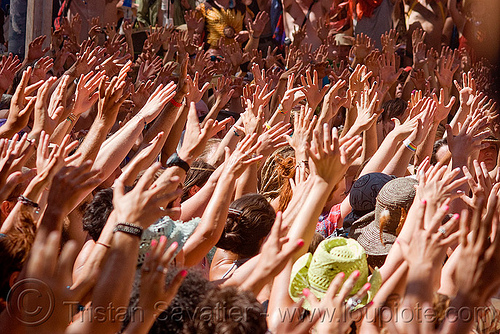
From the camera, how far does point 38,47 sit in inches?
219

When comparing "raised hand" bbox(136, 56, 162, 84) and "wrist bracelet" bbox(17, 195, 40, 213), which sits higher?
"raised hand" bbox(136, 56, 162, 84)

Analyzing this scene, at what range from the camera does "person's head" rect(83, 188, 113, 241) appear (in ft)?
7.13

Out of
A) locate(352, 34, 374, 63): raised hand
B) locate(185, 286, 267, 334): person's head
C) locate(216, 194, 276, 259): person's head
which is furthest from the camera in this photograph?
locate(352, 34, 374, 63): raised hand

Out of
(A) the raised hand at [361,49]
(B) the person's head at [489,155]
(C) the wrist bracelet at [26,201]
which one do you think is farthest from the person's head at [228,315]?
(A) the raised hand at [361,49]

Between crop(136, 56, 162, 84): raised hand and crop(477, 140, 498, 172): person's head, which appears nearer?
crop(477, 140, 498, 172): person's head

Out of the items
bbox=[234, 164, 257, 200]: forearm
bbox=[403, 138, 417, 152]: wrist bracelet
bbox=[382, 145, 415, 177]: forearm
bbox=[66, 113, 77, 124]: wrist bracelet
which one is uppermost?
bbox=[403, 138, 417, 152]: wrist bracelet

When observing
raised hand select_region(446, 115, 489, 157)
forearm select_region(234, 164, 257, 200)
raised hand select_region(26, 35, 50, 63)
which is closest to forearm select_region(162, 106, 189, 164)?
Result: forearm select_region(234, 164, 257, 200)

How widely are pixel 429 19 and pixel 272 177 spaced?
17.8 feet

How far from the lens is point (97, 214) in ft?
7.20

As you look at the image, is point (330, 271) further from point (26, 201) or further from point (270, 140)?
point (270, 140)

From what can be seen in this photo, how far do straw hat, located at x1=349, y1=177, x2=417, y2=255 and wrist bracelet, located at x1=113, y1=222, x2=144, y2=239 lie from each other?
51.0 inches

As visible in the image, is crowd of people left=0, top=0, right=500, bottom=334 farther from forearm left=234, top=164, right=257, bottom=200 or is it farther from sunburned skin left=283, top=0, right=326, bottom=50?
sunburned skin left=283, top=0, right=326, bottom=50

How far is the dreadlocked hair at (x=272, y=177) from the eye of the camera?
3604 mm

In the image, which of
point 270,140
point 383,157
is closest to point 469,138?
point 383,157
